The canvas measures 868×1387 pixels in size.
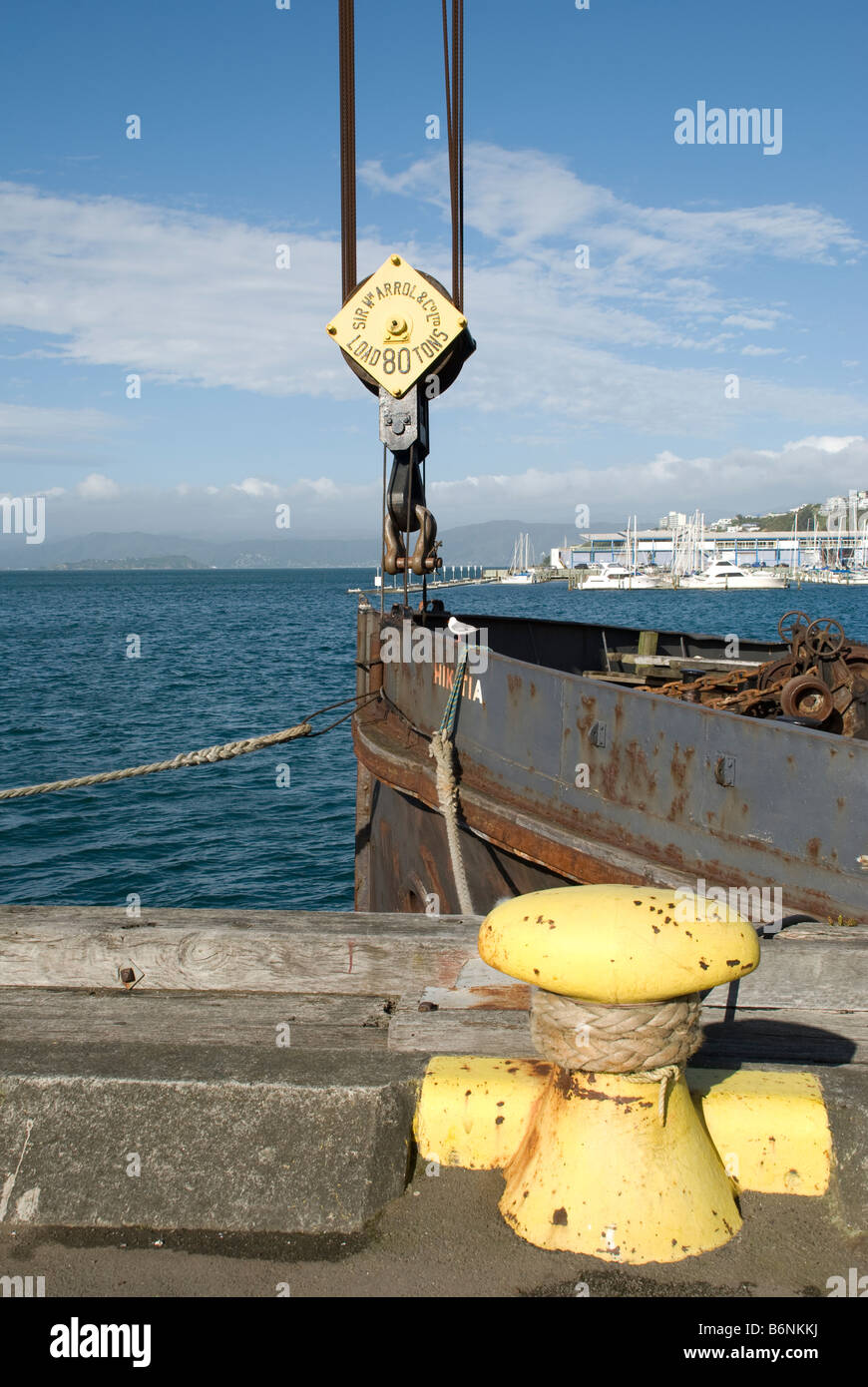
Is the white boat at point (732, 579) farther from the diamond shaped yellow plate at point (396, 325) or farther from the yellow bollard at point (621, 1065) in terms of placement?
the yellow bollard at point (621, 1065)

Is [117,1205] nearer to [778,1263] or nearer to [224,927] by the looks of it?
[224,927]

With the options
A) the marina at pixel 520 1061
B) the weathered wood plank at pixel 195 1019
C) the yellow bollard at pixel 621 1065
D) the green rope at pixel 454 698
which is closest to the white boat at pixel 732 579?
the green rope at pixel 454 698

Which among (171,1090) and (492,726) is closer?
(171,1090)

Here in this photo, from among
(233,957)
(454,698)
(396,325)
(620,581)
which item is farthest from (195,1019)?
(620,581)

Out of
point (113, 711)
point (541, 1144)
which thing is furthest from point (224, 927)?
point (113, 711)

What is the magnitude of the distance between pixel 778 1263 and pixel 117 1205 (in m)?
1.56

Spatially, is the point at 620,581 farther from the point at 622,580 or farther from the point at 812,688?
the point at 812,688

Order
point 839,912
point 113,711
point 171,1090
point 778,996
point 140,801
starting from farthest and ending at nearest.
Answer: point 113,711
point 140,801
point 839,912
point 778,996
point 171,1090

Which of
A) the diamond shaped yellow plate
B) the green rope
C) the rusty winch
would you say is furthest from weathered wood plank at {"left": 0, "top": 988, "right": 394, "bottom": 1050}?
the diamond shaped yellow plate

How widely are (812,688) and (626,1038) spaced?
5.84 metres

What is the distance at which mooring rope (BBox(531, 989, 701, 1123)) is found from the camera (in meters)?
2.30

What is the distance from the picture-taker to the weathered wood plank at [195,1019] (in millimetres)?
3012

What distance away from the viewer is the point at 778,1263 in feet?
7.39
